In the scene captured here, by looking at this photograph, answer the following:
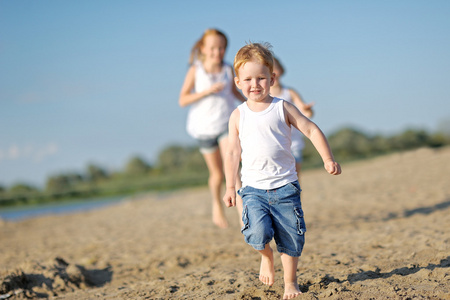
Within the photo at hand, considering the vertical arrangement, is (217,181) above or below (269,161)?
below

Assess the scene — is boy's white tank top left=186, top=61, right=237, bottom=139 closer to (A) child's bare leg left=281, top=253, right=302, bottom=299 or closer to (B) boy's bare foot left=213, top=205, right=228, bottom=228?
(B) boy's bare foot left=213, top=205, right=228, bottom=228

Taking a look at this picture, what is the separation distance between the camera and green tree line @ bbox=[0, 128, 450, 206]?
25.3m

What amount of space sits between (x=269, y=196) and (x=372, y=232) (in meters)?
2.85

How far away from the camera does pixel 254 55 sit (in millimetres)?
2889

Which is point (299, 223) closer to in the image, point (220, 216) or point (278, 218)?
point (278, 218)

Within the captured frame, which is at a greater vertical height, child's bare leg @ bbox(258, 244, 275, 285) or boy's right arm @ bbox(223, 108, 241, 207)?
boy's right arm @ bbox(223, 108, 241, 207)

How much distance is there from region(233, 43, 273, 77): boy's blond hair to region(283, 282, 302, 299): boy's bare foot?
1.40 m

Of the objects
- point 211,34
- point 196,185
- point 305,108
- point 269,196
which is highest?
point 211,34

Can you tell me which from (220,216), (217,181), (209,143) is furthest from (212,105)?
(220,216)

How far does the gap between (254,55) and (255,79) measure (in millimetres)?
151

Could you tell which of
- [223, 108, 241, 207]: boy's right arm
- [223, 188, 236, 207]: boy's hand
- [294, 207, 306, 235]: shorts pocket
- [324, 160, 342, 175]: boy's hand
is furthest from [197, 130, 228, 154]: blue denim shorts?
[324, 160, 342, 175]: boy's hand

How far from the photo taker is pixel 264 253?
3.10 m

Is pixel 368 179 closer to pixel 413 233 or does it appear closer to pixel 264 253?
pixel 413 233

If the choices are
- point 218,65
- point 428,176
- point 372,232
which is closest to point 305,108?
point 218,65
